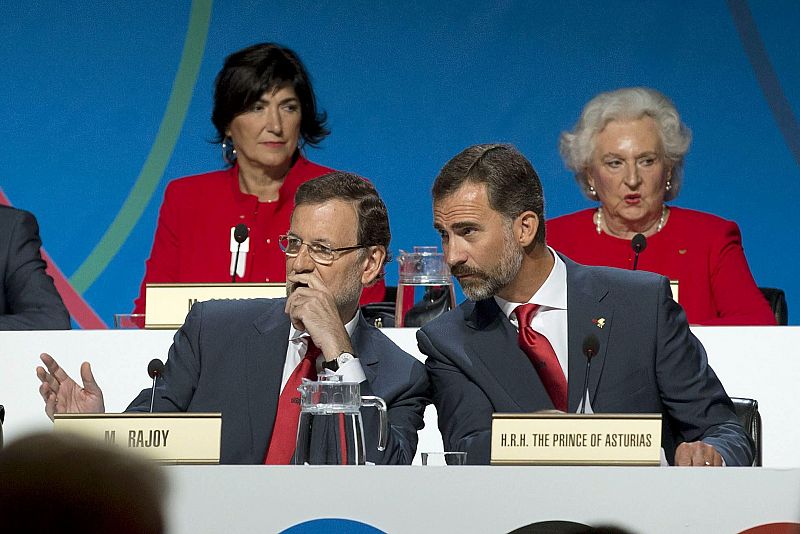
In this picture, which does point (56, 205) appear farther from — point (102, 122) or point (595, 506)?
point (595, 506)

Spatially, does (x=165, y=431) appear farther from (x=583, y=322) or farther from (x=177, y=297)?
(x=177, y=297)

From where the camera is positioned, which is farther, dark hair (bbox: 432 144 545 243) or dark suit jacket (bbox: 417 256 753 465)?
dark hair (bbox: 432 144 545 243)

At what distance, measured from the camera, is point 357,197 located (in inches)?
106

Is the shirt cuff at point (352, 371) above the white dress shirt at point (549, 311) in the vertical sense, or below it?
below

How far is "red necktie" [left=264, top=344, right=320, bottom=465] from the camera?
2393 mm

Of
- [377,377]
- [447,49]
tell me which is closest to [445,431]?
[377,377]

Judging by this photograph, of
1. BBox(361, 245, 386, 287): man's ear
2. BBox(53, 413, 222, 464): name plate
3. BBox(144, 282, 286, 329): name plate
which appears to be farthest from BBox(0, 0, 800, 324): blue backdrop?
BBox(53, 413, 222, 464): name plate

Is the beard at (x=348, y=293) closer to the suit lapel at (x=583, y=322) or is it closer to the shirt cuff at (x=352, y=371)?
the shirt cuff at (x=352, y=371)

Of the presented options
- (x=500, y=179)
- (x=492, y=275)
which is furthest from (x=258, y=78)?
(x=492, y=275)

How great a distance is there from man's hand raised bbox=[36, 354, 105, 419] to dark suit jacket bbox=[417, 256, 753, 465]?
2.12ft

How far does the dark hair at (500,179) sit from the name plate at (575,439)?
0.86m

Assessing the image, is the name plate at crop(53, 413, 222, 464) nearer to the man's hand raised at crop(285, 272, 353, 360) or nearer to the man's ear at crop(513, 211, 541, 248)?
the man's hand raised at crop(285, 272, 353, 360)

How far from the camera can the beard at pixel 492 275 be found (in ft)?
8.30

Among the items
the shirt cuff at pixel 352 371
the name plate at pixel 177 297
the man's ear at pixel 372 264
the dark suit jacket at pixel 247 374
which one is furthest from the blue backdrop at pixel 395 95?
the shirt cuff at pixel 352 371
